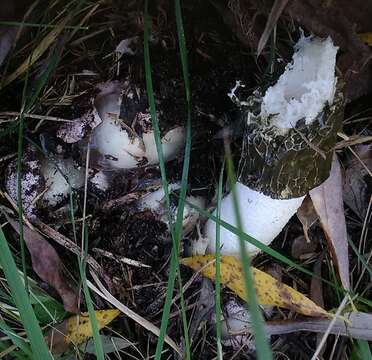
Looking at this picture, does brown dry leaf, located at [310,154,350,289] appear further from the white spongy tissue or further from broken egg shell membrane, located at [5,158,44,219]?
broken egg shell membrane, located at [5,158,44,219]

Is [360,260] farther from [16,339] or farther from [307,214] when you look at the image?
[16,339]

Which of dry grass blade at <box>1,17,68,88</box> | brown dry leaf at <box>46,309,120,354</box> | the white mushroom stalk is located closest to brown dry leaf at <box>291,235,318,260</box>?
the white mushroom stalk

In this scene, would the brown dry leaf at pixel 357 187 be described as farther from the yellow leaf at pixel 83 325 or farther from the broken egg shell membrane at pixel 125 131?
the yellow leaf at pixel 83 325

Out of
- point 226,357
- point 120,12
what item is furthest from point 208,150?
point 226,357

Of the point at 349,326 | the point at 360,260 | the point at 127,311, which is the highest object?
the point at 360,260

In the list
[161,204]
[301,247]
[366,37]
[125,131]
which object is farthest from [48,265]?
[366,37]

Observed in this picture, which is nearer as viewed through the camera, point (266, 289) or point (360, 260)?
point (266, 289)

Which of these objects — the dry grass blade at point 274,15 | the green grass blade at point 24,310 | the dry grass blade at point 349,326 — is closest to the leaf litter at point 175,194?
the dry grass blade at point 349,326
